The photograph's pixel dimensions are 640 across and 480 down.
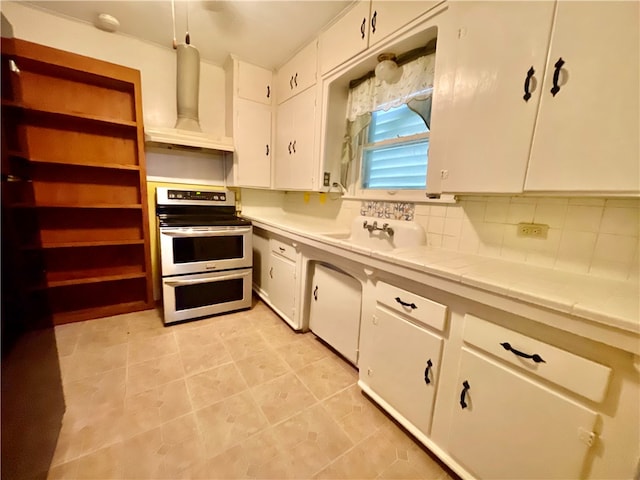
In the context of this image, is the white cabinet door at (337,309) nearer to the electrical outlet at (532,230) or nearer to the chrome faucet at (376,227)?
the chrome faucet at (376,227)

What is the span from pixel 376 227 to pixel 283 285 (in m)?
0.99

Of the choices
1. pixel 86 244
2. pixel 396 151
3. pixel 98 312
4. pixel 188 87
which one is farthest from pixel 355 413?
pixel 188 87

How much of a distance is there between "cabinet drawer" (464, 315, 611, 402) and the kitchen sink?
2.30 feet

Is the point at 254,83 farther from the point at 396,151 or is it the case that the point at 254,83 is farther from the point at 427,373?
the point at 427,373

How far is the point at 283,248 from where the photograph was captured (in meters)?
2.27

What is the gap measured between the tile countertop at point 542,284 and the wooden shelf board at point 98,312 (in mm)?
2270

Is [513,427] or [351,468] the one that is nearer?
[513,427]

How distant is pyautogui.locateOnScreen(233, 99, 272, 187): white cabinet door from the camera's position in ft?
8.77

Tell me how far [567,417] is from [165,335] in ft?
7.80

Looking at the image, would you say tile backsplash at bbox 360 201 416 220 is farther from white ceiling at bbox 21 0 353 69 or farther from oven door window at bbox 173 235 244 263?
white ceiling at bbox 21 0 353 69

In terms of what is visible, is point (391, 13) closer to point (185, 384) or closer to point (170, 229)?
point (170, 229)

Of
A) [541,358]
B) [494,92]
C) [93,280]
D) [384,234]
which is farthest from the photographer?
[93,280]

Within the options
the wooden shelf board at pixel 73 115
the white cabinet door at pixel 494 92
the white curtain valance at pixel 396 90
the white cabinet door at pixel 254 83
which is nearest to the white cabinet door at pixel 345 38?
the white curtain valance at pixel 396 90

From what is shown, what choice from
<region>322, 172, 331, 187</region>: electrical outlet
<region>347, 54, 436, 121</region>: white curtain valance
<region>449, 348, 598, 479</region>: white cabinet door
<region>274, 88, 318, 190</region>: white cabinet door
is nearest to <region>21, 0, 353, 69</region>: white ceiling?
<region>274, 88, 318, 190</region>: white cabinet door
